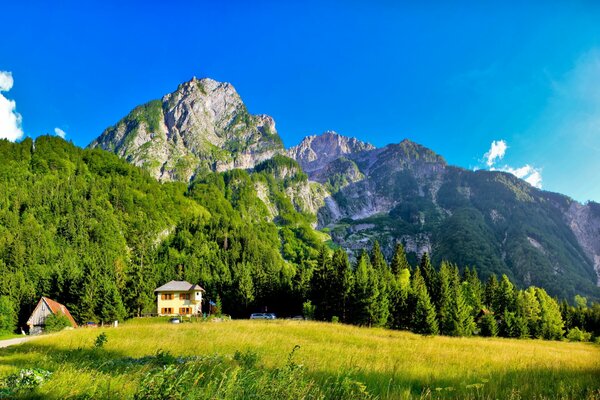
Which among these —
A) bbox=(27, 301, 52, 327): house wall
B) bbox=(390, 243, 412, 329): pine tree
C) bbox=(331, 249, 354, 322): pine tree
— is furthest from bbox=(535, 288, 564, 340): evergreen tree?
bbox=(27, 301, 52, 327): house wall

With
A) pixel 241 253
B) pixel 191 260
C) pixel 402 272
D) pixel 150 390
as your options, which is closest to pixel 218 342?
pixel 150 390

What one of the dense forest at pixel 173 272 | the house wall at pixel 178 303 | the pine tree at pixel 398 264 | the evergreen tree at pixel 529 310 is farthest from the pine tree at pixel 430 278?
the house wall at pixel 178 303

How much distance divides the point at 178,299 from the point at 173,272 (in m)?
39.4

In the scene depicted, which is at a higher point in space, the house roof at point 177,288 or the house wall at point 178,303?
the house roof at point 177,288

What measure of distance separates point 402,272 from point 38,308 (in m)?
75.7

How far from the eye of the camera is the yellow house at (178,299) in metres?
90.7

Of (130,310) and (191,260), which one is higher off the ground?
(191,260)

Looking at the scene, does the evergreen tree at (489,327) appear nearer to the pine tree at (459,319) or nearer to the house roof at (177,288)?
the pine tree at (459,319)

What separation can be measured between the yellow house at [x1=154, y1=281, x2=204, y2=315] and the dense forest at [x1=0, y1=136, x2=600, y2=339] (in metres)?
3.39

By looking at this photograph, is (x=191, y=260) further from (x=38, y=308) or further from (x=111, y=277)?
(x=38, y=308)

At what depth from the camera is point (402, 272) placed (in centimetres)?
7769

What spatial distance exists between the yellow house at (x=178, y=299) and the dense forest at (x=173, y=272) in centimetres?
339

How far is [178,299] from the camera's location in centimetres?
9144

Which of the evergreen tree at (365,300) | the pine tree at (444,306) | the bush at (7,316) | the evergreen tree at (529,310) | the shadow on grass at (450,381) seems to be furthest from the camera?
the bush at (7,316)
